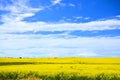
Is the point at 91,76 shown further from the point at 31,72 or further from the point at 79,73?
the point at 31,72

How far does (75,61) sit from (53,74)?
69.7 feet

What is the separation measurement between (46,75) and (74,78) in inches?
97.9

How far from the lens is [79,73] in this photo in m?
28.4

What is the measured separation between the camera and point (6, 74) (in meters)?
29.9

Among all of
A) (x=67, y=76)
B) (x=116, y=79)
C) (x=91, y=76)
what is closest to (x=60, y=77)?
(x=67, y=76)

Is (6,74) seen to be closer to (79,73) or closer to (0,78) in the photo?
(0,78)

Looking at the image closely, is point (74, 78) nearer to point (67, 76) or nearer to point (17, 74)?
point (67, 76)

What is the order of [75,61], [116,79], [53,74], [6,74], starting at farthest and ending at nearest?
[75,61] < [6,74] < [53,74] < [116,79]

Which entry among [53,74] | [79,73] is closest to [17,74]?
[53,74]

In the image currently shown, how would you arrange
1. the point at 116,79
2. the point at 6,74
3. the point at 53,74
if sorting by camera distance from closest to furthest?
the point at 116,79
the point at 53,74
the point at 6,74

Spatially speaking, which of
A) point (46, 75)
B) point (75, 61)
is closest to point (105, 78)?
point (46, 75)

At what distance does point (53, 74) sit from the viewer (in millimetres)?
27969

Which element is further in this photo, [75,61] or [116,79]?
[75,61]

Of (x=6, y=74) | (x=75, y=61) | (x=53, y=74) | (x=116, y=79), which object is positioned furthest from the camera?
(x=75, y=61)
